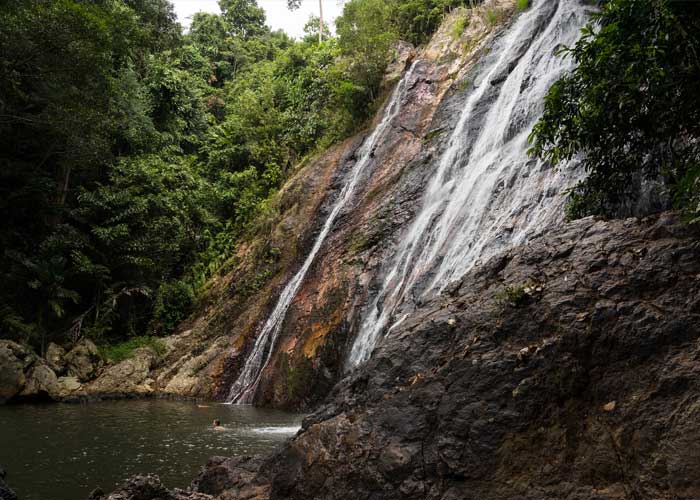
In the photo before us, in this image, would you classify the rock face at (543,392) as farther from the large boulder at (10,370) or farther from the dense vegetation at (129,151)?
the dense vegetation at (129,151)

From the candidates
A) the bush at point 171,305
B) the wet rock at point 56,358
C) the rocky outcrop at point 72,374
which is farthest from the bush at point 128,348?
the wet rock at point 56,358

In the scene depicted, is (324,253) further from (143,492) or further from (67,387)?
(143,492)

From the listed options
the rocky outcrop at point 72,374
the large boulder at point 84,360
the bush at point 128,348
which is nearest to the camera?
the rocky outcrop at point 72,374

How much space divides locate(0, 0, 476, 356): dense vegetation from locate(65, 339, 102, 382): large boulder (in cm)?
92

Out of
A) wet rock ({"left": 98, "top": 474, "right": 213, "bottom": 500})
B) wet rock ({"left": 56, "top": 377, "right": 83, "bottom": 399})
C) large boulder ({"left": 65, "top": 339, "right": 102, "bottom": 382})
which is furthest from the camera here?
large boulder ({"left": 65, "top": 339, "right": 102, "bottom": 382})

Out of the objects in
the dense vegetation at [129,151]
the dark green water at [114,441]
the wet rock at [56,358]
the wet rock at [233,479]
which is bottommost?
the dark green water at [114,441]

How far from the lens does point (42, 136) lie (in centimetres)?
1950

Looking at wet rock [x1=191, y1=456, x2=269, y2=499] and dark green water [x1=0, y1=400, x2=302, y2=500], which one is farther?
dark green water [x1=0, y1=400, x2=302, y2=500]

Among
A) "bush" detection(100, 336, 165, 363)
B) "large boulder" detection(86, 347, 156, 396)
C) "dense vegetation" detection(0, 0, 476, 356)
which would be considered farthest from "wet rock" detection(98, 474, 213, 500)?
"bush" detection(100, 336, 165, 363)

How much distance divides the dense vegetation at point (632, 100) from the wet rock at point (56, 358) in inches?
671

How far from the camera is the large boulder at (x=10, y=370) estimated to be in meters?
14.2

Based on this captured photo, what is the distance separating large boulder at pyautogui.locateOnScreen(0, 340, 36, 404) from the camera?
14.2 meters

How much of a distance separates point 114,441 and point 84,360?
10372 millimetres

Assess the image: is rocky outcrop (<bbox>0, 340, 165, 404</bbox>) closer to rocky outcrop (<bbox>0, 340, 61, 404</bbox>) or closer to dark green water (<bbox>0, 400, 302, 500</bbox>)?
rocky outcrop (<bbox>0, 340, 61, 404</bbox>)
